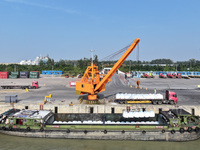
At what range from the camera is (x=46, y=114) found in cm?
2325

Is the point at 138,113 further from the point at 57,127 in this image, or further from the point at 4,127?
the point at 4,127

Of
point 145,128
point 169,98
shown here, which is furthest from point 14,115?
point 169,98

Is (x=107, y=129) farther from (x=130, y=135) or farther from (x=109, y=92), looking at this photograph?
(x=109, y=92)

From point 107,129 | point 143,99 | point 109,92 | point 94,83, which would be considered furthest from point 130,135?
point 109,92

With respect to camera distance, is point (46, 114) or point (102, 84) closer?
point (46, 114)

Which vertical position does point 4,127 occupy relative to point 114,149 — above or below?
above

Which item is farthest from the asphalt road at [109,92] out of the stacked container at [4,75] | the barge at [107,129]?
the stacked container at [4,75]

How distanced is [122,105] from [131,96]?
2516 millimetres

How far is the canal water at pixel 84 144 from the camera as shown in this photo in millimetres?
18938

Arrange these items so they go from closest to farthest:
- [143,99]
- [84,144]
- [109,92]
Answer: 1. [84,144]
2. [143,99]
3. [109,92]

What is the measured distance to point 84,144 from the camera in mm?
19781

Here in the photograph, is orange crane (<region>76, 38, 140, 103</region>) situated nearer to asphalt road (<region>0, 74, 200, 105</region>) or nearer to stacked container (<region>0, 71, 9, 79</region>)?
asphalt road (<region>0, 74, 200, 105</region>)

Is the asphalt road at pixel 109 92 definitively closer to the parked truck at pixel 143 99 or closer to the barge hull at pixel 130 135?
the parked truck at pixel 143 99

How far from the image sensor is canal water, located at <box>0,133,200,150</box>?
18.9m
